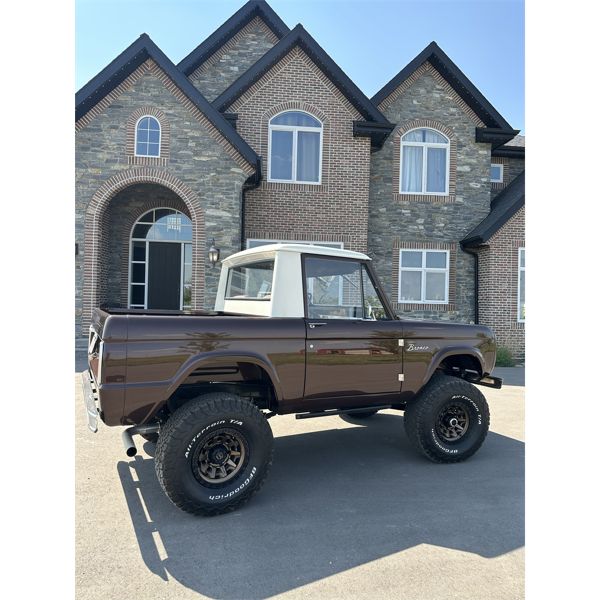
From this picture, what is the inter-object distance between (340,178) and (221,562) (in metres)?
11.0

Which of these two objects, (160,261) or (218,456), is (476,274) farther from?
(218,456)

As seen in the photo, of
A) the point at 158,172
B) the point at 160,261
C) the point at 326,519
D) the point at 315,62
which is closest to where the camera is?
the point at 326,519

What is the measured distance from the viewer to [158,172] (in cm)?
1062

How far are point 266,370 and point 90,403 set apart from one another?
1.54 m

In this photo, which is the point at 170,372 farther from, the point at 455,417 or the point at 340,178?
the point at 340,178

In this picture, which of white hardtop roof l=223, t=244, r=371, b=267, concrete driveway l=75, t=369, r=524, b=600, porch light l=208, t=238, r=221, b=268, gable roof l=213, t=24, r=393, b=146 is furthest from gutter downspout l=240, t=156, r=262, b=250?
concrete driveway l=75, t=369, r=524, b=600

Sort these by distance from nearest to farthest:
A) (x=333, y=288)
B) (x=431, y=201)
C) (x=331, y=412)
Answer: (x=331, y=412) → (x=333, y=288) → (x=431, y=201)

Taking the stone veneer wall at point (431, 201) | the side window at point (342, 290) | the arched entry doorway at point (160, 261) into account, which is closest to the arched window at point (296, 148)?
the stone veneer wall at point (431, 201)

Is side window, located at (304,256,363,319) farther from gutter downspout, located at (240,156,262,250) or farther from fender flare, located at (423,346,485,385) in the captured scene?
gutter downspout, located at (240,156,262,250)

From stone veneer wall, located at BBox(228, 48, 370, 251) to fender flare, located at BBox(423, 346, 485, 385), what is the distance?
7651 mm

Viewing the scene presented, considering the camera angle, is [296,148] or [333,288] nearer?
[333,288]

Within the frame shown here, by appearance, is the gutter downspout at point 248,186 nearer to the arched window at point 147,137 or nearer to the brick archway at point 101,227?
the brick archway at point 101,227

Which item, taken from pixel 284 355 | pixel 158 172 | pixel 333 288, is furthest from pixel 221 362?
pixel 158 172

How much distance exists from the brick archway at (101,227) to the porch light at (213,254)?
0.19 meters
